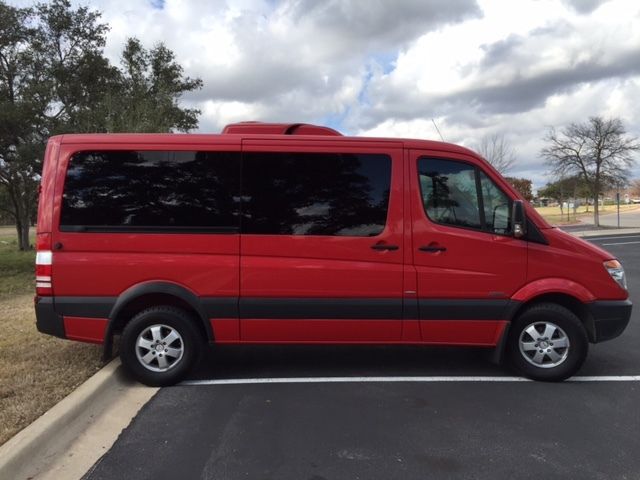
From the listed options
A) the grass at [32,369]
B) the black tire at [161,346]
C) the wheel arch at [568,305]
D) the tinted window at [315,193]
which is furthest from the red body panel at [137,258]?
the wheel arch at [568,305]

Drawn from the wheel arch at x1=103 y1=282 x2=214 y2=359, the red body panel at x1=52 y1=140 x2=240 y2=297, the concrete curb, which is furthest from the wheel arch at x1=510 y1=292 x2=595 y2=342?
the concrete curb

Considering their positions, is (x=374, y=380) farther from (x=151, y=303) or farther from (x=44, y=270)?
(x=44, y=270)

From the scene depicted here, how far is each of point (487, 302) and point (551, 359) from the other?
2.64ft

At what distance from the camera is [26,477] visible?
10.6 feet

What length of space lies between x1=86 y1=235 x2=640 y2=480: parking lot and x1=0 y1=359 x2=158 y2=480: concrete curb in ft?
1.09

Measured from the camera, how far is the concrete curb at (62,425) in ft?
10.8

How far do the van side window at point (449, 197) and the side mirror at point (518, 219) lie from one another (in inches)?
11.3

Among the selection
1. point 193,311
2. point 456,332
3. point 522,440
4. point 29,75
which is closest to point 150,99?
point 29,75

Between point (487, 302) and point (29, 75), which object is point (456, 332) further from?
point (29, 75)

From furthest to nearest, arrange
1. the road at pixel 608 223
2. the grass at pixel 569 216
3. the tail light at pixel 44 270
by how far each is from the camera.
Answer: the grass at pixel 569 216
the road at pixel 608 223
the tail light at pixel 44 270

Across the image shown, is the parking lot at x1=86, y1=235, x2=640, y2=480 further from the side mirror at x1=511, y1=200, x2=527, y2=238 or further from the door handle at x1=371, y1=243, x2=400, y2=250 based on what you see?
the side mirror at x1=511, y1=200, x2=527, y2=238

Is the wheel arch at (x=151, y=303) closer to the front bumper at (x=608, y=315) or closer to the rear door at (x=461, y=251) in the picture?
the rear door at (x=461, y=251)

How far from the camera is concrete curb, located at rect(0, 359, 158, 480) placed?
330cm

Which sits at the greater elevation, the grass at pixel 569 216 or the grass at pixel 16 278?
the grass at pixel 569 216
